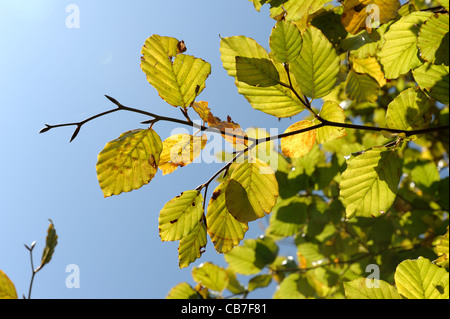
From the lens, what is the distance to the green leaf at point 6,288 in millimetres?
638

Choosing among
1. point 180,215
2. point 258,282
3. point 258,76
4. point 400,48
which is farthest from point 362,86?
point 258,282

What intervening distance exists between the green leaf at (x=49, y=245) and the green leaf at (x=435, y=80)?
81cm

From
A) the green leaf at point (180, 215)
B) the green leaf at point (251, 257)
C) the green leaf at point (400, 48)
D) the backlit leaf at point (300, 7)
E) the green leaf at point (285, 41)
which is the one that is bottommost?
the green leaf at point (251, 257)

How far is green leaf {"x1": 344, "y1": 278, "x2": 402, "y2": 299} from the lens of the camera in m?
0.59

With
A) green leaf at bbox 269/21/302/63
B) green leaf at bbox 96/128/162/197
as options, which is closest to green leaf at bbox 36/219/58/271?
green leaf at bbox 96/128/162/197

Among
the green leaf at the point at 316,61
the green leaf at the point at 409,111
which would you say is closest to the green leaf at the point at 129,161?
the green leaf at the point at 316,61

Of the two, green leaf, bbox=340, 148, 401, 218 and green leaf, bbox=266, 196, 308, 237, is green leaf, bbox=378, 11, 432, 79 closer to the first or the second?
green leaf, bbox=340, 148, 401, 218

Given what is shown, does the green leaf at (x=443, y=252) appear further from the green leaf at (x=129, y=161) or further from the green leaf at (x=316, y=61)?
the green leaf at (x=129, y=161)

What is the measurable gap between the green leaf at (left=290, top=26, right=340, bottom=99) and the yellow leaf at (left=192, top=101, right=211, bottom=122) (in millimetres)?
153

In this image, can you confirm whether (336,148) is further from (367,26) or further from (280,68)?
(280,68)

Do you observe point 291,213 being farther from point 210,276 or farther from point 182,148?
point 182,148

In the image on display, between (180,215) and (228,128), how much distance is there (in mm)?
176

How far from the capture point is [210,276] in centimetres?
112
